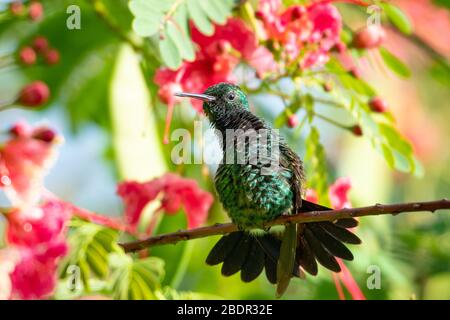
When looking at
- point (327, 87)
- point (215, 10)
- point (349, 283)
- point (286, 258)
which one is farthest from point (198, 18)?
point (349, 283)

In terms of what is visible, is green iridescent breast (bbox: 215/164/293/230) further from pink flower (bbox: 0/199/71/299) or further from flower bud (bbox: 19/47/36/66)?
flower bud (bbox: 19/47/36/66)

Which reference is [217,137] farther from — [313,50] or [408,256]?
[408,256]

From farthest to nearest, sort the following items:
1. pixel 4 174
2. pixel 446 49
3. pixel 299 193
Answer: pixel 446 49 < pixel 299 193 < pixel 4 174

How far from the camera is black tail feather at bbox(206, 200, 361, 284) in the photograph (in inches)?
111

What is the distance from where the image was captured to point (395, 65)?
11.3ft

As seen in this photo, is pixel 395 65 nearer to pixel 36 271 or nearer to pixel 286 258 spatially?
pixel 286 258

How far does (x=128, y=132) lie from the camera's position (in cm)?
408

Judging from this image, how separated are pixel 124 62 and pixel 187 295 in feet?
5.46

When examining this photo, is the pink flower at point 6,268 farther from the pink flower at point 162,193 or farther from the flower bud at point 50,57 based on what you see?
the flower bud at point 50,57

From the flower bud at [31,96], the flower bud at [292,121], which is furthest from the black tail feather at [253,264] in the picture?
the flower bud at [31,96]

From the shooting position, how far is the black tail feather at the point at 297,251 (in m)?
2.82

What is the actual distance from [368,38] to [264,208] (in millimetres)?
785

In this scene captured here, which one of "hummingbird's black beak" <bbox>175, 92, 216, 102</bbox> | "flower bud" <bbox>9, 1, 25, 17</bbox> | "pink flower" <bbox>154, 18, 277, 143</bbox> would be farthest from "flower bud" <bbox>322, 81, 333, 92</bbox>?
"flower bud" <bbox>9, 1, 25, 17</bbox>
